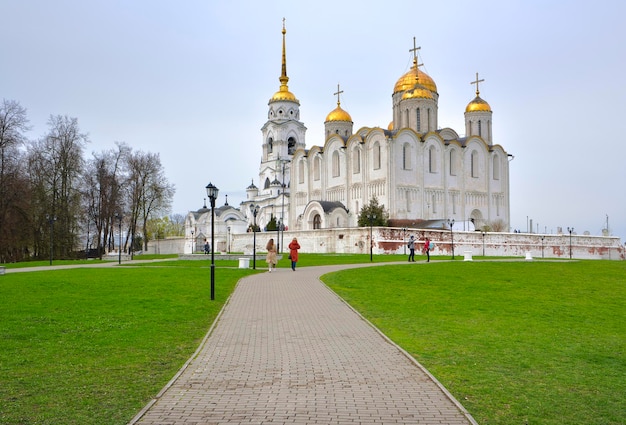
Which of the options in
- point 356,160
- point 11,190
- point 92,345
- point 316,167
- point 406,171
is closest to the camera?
point 92,345

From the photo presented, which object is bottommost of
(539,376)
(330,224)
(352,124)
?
(539,376)

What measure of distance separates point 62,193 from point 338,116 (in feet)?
144

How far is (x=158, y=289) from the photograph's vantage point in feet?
55.3

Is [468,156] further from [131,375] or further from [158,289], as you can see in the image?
[131,375]

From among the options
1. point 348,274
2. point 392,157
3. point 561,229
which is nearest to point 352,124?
point 392,157

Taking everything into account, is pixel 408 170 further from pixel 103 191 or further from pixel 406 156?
pixel 103 191

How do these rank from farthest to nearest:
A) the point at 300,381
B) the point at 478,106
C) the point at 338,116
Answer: the point at 338,116
the point at 478,106
the point at 300,381

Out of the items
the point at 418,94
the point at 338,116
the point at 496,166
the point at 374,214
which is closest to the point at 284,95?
the point at 338,116

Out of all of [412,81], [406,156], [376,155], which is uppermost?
[412,81]

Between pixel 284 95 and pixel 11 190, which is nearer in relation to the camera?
pixel 11 190

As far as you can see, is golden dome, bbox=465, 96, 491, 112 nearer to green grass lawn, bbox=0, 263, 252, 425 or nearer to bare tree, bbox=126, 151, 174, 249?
bare tree, bbox=126, 151, 174, 249

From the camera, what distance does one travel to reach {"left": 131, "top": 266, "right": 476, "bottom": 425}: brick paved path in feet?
19.2

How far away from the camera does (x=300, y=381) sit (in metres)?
7.21

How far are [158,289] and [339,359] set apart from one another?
974 cm
